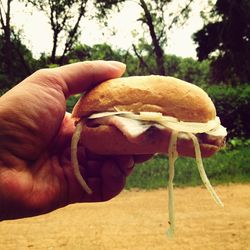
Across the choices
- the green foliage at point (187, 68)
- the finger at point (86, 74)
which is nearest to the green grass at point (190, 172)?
the finger at point (86, 74)

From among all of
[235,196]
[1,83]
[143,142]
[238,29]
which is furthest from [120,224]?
[238,29]

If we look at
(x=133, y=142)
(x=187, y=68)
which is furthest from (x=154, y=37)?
(x=187, y=68)

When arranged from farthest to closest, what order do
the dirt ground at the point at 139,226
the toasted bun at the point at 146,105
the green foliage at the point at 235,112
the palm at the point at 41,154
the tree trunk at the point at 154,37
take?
the tree trunk at the point at 154,37 < the green foliage at the point at 235,112 < the dirt ground at the point at 139,226 < the palm at the point at 41,154 < the toasted bun at the point at 146,105

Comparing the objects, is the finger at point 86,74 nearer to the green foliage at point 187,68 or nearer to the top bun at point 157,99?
the top bun at point 157,99

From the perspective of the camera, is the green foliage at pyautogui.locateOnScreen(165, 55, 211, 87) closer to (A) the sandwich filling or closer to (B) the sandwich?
(B) the sandwich

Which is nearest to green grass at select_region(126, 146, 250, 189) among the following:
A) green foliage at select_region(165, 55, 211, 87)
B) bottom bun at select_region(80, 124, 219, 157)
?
bottom bun at select_region(80, 124, 219, 157)

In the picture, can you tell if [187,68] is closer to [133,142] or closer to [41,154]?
[41,154]

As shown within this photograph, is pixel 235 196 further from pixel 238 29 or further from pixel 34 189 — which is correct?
pixel 238 29
